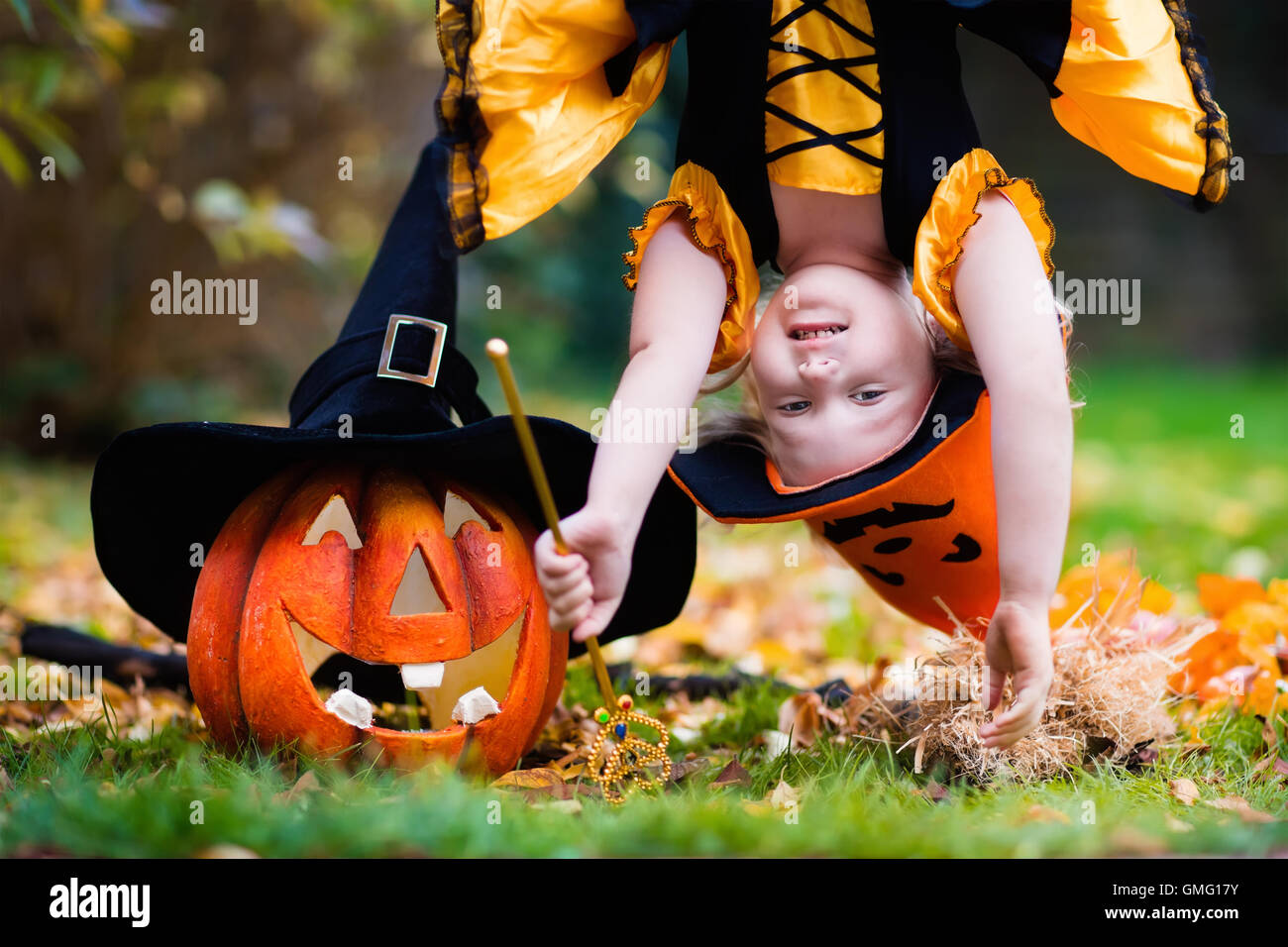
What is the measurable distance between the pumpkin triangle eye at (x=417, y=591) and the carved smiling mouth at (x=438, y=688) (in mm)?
109

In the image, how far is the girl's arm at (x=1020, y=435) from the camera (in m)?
1.58

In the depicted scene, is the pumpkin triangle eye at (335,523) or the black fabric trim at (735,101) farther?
the pumpkin triangle eye at (335,523)

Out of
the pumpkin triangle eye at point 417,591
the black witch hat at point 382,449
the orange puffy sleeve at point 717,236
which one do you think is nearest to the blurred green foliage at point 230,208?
the black witch hat at point 382,449

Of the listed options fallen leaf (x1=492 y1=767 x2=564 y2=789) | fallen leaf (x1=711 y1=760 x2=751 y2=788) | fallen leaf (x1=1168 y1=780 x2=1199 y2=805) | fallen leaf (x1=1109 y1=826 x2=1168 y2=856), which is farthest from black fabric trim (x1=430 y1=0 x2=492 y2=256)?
fallen leaf (x1=1168 y1=780 x2=1199 y2=805)

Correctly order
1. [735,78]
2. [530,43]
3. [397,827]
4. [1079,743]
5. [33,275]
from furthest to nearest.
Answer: [33,275], [1079,743], [735,78], [530,43], [397,827]

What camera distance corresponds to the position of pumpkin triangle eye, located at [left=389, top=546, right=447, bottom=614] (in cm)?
204

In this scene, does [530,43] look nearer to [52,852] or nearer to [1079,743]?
[52,852]

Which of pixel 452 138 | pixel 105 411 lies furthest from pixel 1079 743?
pixel 105 411

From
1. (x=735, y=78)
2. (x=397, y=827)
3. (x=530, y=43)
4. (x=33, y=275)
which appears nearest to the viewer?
(x=397, y=827)

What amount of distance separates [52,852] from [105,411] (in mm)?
4455

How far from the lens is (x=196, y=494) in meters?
1.96
